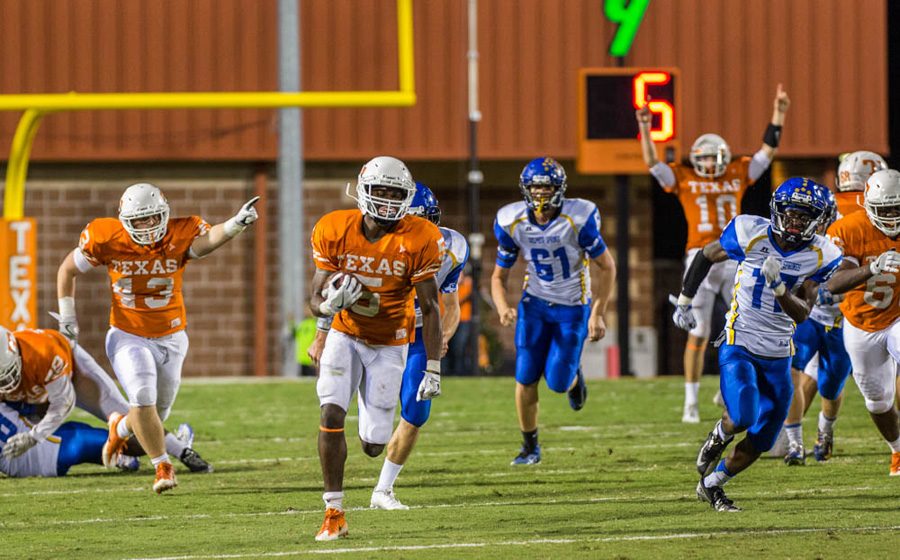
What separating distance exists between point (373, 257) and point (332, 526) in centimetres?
118

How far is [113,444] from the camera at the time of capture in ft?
31.6

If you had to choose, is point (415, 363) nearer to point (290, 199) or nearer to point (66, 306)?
point (66, 306)

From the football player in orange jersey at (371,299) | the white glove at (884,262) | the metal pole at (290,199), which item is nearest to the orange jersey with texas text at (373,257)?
the football player in orange jersey at (371,299)

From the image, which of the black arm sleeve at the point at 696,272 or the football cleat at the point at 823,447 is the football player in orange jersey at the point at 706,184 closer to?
the football cleat at the point at 823,447

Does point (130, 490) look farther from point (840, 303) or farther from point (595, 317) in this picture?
point (840, 303)

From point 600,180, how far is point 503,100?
158 centimetres

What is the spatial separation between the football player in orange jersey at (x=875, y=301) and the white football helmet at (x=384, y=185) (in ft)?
7.81

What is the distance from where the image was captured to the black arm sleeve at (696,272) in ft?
27.5

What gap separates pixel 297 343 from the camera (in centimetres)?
1897

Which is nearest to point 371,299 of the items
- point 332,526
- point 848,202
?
point 332,526

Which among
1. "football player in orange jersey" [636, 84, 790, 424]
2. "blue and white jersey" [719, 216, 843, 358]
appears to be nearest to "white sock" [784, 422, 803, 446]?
"blue and white jersey" [719, 216, 843, 358]

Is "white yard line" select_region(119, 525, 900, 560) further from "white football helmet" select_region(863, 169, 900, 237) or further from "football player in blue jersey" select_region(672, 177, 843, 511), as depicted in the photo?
"white football helmet" select_region(863, 169, 900, 237)

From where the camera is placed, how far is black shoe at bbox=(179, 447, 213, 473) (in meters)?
9.98

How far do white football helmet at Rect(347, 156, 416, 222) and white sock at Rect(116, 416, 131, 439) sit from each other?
2.67 meters
